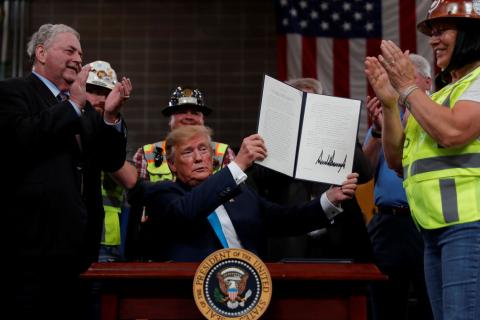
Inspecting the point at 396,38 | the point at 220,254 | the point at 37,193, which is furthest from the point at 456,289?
the point at 396,38

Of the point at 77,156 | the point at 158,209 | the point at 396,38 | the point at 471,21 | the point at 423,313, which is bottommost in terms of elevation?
the point at 423,313

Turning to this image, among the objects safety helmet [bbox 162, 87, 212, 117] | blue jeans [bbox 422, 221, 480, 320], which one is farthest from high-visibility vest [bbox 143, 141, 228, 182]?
blue jeans [bbox 422, 221, 480, 320]

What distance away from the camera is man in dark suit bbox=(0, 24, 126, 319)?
3.15 meters

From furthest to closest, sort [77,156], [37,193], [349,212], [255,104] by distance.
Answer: [255,104]
[349,212]
[77,156]
[37,193]

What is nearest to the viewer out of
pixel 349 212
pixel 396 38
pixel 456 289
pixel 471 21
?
pixel 456 289

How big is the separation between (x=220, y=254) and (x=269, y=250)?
158 cm

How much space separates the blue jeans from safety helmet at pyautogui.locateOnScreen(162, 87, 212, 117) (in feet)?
8.10

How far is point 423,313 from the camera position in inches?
163

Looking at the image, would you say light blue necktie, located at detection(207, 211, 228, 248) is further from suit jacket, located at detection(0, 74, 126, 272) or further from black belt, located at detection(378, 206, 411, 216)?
black belt, located at detection(378, 206, 411, 216)

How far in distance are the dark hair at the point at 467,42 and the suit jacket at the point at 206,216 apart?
1.00 metres

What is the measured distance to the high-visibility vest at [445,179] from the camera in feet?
8.20

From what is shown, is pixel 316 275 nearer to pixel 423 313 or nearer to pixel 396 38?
pixel 423 313

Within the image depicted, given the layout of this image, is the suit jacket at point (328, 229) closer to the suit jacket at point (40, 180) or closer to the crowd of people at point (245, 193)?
the crowd of people at point (245, 193)

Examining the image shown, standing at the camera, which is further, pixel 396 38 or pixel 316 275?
pixel 396 38
